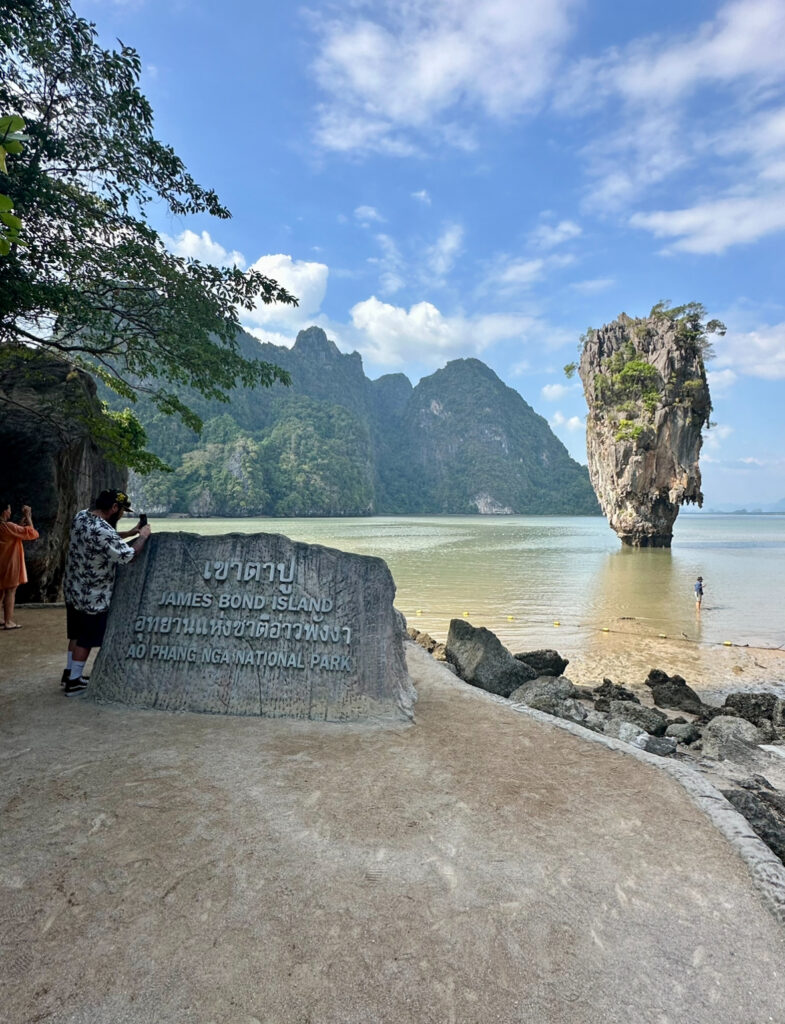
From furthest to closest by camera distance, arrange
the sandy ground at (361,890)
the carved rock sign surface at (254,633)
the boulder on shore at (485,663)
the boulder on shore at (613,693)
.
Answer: the boulder on shore at (613,693) → the boulder on shore at (485,663) → the carved rock sign surface at (254,633) → the sandy ground at (361,890)

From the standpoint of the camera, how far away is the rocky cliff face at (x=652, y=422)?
129 feet

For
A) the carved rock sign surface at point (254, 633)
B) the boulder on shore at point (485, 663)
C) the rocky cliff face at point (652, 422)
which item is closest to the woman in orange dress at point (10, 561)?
the carved rock sign surface at point (254, 633)

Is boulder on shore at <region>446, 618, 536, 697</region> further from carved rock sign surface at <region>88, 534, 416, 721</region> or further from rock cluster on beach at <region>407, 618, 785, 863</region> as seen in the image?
carved rock sign surface at <region>88, 534, 416, 721</region>

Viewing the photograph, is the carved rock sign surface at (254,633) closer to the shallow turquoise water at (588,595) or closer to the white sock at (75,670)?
the white sock at (75,670)

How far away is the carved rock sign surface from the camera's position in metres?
4.73

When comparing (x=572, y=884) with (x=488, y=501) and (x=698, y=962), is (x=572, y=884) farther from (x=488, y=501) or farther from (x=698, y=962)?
(x=488, y=501)

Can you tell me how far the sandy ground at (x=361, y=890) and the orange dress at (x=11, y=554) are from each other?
14.9ft

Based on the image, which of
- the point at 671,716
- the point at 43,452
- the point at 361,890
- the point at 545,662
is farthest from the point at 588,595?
the point at 361,890

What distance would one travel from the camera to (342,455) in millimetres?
135125

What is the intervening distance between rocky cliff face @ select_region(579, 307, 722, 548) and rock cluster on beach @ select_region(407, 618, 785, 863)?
34032 millimetres

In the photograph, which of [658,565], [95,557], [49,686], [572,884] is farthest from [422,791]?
[658,565]

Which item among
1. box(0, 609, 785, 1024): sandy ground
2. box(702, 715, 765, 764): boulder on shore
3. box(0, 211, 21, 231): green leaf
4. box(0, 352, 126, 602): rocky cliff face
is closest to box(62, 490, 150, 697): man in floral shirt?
box(0, 609, 785, 1024): sandy ground

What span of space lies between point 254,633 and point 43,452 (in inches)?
288

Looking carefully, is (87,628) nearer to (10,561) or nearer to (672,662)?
(10,561)
